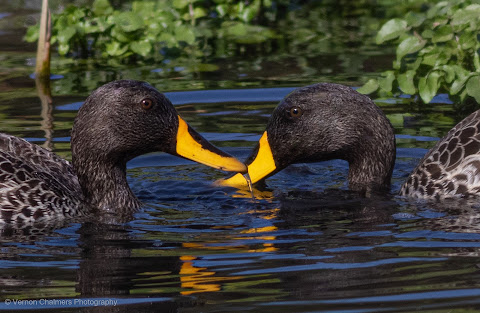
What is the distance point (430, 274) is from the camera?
614cm

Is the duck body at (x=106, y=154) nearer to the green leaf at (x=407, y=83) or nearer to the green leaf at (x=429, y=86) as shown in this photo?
the green leaf at (x=429, y=86)

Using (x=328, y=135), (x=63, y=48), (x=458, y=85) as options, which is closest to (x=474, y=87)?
(x=458, y=85)

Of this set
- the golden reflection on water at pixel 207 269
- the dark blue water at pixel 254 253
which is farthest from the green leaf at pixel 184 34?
the golden reflection on water at pixel 207 269

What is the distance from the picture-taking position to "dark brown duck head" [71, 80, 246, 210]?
8.20m

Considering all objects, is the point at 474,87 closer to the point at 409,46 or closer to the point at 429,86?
the point at 429,86

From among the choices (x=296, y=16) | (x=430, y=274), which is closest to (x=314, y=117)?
(x=430, y=274)

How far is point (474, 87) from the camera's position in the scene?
947 cm

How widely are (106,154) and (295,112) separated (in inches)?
64.4

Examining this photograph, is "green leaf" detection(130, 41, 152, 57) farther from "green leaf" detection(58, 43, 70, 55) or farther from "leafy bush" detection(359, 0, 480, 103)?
"leafy bush" detection(359, 0, 480, 103)

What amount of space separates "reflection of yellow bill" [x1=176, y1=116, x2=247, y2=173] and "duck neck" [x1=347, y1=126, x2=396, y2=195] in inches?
51.2

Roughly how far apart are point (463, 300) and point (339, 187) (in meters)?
3.51

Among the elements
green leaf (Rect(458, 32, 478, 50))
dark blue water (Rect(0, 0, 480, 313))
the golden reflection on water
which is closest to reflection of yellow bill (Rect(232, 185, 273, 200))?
dark blue water (Rect(0, 0, 480, 313))

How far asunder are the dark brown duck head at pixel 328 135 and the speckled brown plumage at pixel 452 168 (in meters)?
0.43

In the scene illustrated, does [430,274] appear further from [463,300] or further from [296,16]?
[296,16]
